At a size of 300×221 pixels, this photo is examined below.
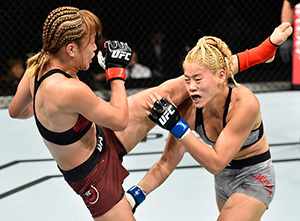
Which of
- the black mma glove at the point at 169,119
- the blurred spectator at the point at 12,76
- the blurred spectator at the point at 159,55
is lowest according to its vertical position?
the blurred spectator at the point at 12,76

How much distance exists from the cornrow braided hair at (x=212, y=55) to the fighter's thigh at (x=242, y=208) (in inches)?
20.9

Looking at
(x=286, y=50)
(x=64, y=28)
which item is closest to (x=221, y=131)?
(x=64, y=28)

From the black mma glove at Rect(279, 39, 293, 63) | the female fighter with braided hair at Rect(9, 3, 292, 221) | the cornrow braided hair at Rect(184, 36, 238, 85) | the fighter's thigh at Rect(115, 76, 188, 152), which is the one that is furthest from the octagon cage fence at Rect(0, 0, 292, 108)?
the cornrow braided hair at Rect(184, 36, 238, 85)

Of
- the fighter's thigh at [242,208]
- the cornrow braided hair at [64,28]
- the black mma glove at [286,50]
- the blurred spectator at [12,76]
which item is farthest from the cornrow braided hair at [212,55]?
the black mma glove at [286,50]

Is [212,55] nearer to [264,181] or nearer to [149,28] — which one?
[264,181]

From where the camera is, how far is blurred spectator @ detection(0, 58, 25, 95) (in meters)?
5.33

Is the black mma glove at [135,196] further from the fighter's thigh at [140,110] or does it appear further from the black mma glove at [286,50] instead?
the black mma glove at [286,50]

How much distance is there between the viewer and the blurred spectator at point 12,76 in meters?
5.33

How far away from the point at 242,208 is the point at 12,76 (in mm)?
4270

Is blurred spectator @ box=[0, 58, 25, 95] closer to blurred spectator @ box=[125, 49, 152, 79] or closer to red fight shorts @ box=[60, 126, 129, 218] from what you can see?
blurred spectator @ box=[125, 49, 152, 79]

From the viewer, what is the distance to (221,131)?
1763 mm

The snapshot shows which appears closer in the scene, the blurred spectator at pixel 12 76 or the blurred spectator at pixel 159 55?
the blurred spectator at pixel 12 76

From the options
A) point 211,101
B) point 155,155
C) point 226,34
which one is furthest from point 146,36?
point 211,101

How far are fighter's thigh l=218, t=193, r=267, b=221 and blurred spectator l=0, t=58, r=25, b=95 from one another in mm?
4128
